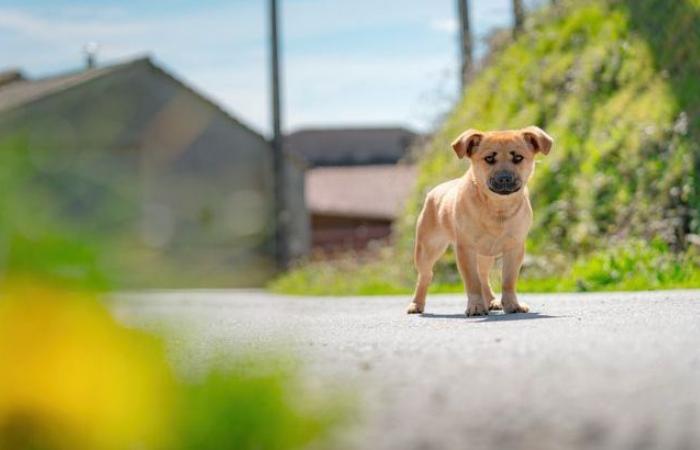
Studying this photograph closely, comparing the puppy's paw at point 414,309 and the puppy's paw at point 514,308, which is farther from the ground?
the puppy's paw at point 514,308

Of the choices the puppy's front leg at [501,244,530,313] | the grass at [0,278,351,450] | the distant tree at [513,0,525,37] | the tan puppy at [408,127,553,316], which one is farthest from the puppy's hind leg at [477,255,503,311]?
the distant tree at [513,0,525,37]

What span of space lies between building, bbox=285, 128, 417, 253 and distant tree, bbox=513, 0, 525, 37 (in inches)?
514

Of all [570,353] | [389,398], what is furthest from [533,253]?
[389,398]

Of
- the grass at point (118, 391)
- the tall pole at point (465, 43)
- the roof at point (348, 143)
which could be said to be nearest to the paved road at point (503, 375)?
the grass at point (118, 391)

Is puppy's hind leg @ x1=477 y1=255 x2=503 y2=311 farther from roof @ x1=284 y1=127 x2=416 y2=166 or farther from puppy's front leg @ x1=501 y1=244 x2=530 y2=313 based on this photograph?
roof @ x1=284 y1=127 x2=416 y2=166

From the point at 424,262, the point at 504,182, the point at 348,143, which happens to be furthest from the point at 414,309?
the point at 348,143

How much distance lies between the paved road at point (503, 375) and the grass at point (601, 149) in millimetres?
5582

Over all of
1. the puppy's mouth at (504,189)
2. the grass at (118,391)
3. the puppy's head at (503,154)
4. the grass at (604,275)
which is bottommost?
the grass at (604,275)

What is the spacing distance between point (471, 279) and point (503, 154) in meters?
0.83

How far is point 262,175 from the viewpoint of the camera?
111 feet

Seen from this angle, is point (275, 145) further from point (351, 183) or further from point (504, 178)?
point (504, 178)

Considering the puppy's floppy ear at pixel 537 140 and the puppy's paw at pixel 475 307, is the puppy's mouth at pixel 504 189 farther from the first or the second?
the puppy's paw at pixel 475 307

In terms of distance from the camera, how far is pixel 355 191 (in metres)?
41.8

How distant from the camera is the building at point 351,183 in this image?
36.9 metres
